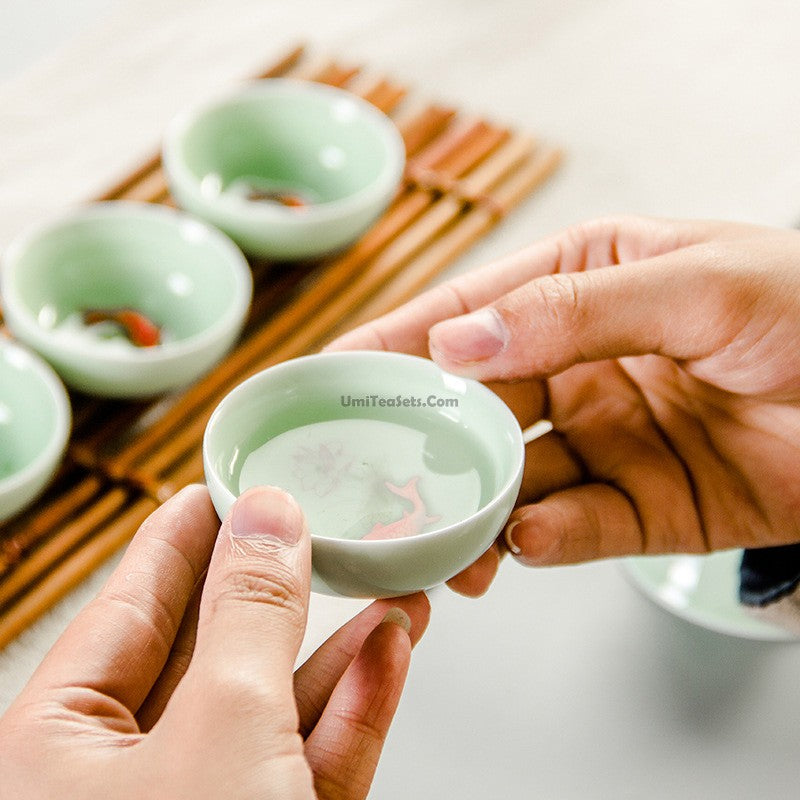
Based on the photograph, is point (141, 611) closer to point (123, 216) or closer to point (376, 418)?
point (376, 418)

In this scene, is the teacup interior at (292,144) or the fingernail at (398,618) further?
the teacup interior at (292,144)

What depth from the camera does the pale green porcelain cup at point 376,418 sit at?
1.82 feet

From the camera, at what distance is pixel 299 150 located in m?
1.17

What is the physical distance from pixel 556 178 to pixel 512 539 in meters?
0.52

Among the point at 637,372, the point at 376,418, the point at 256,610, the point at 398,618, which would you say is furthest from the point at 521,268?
the point at 256,610

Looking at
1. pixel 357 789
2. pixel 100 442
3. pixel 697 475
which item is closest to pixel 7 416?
pixel 100 442

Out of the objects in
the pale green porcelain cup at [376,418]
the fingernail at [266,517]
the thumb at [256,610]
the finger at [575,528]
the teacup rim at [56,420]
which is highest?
the fingernail at [266,517]

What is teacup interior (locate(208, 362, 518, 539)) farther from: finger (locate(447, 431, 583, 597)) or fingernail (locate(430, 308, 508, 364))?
finger (locate(447, 431, 583, 597))

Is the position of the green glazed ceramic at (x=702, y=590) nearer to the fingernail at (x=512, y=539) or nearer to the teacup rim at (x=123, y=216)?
the fingernail at (x=512, y=539)

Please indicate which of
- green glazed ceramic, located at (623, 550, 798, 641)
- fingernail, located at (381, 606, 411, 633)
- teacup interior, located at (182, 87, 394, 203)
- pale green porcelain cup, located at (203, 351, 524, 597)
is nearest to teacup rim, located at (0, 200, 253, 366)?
teacup interior, located at (182, 87, 394, 203)

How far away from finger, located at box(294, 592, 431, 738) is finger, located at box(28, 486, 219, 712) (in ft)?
0.31

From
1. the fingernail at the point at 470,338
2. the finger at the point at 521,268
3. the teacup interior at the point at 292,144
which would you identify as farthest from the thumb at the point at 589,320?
the teacup interior at the point at 292,144

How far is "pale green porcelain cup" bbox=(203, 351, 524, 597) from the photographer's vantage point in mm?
553

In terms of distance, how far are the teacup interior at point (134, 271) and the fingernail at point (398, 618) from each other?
403 millimetres
